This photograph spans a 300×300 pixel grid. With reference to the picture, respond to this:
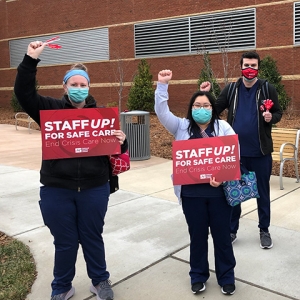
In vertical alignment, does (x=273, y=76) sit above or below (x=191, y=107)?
above

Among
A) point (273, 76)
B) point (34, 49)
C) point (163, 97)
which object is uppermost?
point (273, 76)

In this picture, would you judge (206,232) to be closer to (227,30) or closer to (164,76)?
(164,76)

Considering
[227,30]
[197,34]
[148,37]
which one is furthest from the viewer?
[148,37]

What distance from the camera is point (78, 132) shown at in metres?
3.08

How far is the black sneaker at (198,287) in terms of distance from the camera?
3252 mm

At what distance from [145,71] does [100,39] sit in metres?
5.59

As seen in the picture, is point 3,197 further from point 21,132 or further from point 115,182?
point 21,132

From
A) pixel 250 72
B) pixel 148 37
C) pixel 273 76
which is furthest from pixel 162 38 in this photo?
pixel 250 72

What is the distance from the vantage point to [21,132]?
15453 mm

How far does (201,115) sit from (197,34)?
16.5 meters

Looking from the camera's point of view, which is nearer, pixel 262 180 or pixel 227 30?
pixel 262 180

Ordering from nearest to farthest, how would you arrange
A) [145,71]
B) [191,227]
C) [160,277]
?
[191,227]
[160,277]
[145,71]

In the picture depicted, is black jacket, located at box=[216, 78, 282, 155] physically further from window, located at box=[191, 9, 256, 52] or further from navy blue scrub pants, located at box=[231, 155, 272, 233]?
window, located at box=[191, 9, 256, 52]

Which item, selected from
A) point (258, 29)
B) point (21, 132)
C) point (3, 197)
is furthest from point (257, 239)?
point (258, 29)
